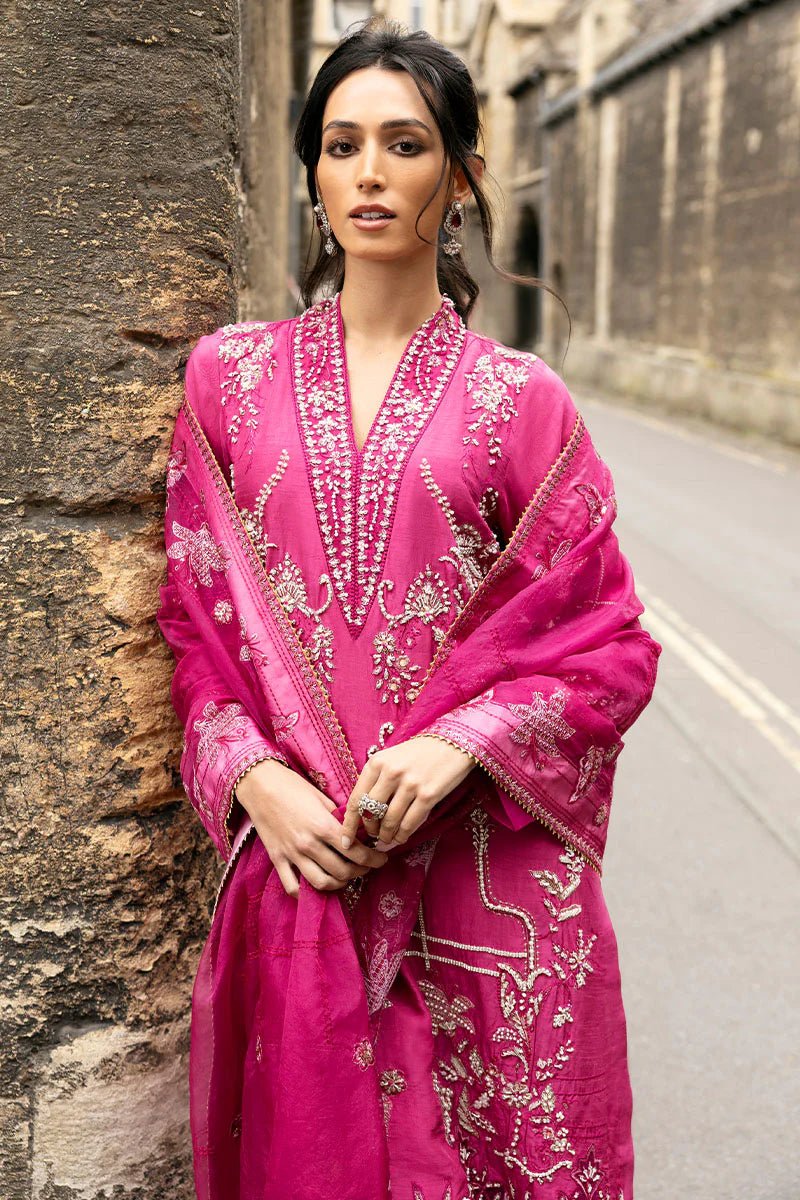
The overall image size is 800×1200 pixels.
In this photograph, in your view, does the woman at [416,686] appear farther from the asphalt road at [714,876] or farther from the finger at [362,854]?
the asphalt road at [714,876]

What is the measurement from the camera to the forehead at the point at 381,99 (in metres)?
1.86

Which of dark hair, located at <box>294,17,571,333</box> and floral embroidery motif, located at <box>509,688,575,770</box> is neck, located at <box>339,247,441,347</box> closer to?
dark hair, located at <box>294,17,571,333</box>

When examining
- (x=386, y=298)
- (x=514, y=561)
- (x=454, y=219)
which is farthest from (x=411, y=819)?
(x=454, y=219)

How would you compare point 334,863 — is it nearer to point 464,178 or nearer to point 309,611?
point 309,611

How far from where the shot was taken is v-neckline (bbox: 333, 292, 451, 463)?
188cm

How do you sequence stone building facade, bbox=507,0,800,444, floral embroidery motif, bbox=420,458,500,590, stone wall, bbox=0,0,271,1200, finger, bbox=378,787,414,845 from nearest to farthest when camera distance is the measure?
1. finger, bbox=378,787,414,845
2. floral embroidery motif, bbox=420,458,500,590
3. stone wall, bbox=0,0,271,1200
4. stone building facade, bbox=507,0,800,444

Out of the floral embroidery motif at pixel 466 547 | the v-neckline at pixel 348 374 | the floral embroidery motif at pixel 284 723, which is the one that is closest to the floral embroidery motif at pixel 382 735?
the floral embroidery motif at pixel 284 723

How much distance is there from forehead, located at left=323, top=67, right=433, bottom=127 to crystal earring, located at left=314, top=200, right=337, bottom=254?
0.54 ft

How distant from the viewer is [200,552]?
194 cm

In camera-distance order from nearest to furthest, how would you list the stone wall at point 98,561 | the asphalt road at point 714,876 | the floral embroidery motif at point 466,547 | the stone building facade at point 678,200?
the floral embroidery motif at point 466,547 < the stone wall at point 98,561 < the asphalt road at point 714,876 < the stone building facade at point 678,200

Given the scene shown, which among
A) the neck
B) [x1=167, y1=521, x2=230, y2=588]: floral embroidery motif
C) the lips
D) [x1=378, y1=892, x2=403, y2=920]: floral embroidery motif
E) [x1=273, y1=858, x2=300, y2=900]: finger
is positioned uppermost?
the lips

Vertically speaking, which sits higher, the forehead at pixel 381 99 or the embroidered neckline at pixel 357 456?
the forehead at pixel 381 99

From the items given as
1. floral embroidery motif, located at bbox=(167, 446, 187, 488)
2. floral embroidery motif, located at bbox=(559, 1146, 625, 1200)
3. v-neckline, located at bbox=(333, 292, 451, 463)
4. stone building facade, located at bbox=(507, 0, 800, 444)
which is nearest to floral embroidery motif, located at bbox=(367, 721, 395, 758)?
v-neckline, located at bbox=(333, 292, 451, 463)

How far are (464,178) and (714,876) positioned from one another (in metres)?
3.19
